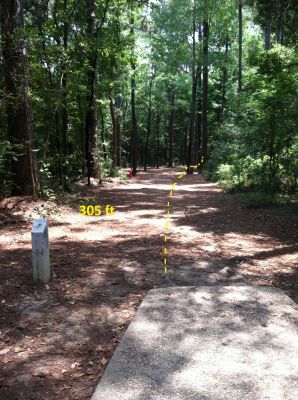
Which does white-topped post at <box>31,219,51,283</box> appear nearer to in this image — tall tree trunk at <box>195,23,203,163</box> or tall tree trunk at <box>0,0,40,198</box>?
tall tree trunk at <box>0,0,40,198</box>

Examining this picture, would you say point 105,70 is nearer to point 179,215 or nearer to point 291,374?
point 179,215

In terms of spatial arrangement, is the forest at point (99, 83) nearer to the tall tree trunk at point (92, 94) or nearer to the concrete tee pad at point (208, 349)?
the tall tree trunk at point (92, 94)

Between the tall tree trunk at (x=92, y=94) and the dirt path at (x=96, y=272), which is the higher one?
the tall tree trunk at (x=92, y=94)

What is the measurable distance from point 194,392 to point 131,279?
2711 millimetres

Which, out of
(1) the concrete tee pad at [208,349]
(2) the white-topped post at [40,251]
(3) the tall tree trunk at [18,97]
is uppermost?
(3) the tall tree trunk at [18,97]

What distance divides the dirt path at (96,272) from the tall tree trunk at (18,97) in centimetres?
74

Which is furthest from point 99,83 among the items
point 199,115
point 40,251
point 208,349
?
point 199,115

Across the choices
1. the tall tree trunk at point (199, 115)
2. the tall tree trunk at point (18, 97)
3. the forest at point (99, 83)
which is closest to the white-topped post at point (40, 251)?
the forest at point (99, 83)

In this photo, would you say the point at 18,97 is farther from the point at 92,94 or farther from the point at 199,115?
the point at 199,115

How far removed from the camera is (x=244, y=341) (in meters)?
3.82

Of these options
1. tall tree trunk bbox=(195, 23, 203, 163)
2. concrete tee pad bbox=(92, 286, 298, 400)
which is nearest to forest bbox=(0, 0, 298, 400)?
concrete tee pad bbox=(92, 286, 298, 400)

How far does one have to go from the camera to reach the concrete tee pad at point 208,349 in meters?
3.06

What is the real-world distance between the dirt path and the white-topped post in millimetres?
173

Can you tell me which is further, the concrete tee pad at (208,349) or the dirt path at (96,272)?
the dirt path at (96,272)
